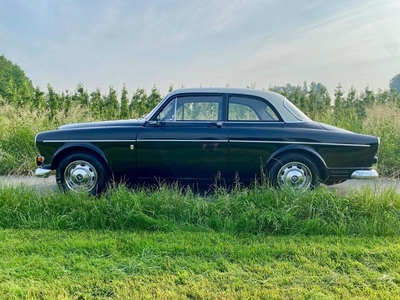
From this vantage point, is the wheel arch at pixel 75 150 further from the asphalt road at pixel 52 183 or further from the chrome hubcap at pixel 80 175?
the asphalt road at pixel 52 183

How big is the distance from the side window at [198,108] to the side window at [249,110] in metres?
0.19

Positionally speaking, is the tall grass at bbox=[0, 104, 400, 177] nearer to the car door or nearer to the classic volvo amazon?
the classic volvo amazon

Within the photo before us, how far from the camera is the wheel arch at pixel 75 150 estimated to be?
4.24m

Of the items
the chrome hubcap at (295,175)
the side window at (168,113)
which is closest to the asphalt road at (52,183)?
the chrome hubcap at (295,175)

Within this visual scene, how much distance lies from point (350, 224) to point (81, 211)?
308 centimetres

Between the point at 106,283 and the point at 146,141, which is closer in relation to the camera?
Answer: the point at 106,283

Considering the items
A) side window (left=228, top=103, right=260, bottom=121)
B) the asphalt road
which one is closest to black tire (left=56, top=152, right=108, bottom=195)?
the asphalt road

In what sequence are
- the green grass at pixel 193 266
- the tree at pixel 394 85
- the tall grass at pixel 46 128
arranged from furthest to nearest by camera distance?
the tree at pixel 394 85
the tall grass at pixel 46 128
the green grass at pixel 193 266

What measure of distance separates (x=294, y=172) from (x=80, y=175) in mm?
3067

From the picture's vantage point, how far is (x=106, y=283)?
7.36 ft

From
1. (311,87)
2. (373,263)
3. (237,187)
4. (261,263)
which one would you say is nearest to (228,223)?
(261,263)

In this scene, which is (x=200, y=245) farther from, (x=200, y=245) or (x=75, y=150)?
(x=75, y=150)

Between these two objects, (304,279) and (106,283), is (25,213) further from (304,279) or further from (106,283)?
(304,279)

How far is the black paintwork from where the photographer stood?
406 cm
